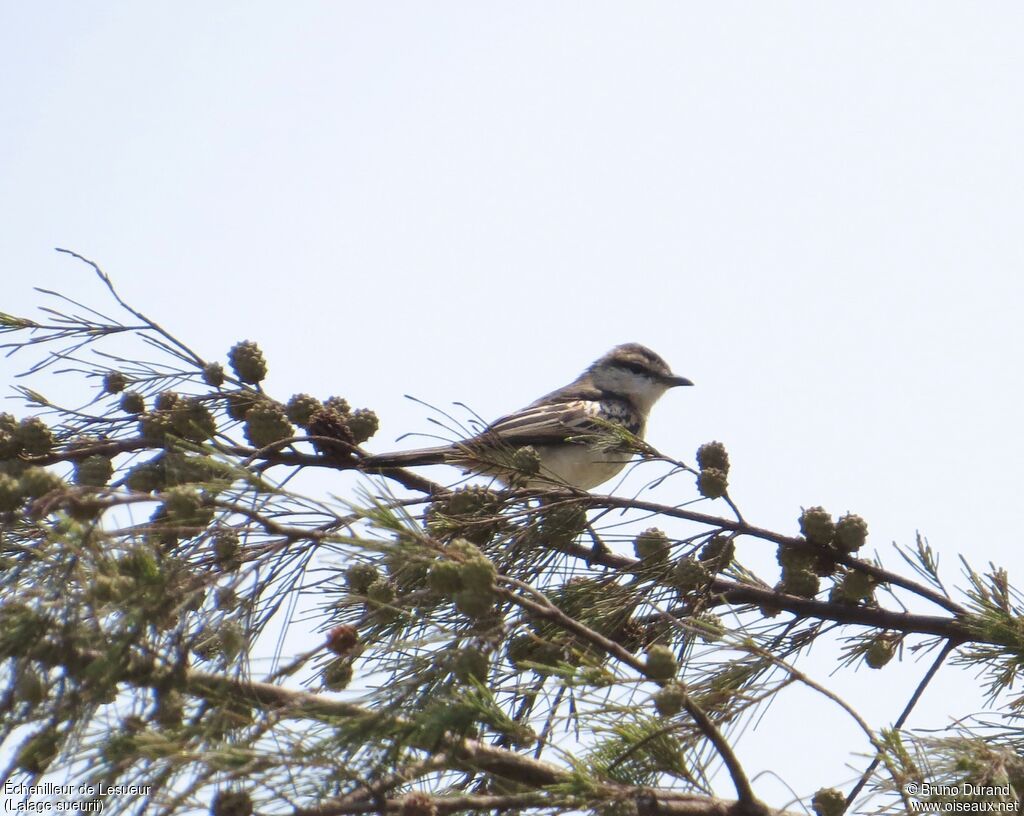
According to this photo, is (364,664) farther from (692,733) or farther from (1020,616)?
(1020,616)

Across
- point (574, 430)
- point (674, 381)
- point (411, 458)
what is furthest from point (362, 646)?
point (674, 381)

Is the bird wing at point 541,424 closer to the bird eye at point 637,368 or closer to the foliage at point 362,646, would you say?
the bird eye at point 637,368

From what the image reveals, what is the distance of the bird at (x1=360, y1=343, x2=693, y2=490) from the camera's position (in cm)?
411

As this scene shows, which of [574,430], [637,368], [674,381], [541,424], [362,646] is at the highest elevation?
[637,368]

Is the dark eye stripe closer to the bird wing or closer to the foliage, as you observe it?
the bird wing

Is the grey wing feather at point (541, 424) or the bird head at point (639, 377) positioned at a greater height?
the bird head at point (639, 377)

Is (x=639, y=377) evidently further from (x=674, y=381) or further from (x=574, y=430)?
(x=574, y=430)

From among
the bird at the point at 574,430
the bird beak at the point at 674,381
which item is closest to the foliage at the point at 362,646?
the bird at the point at 574,430

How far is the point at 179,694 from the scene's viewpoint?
2.41 m

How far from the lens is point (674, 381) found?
8938mm

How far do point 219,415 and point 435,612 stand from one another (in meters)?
1.14

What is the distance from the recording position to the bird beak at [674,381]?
894cm

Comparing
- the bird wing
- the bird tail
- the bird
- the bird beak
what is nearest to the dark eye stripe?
the bird

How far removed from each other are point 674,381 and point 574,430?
2083 millimetres
